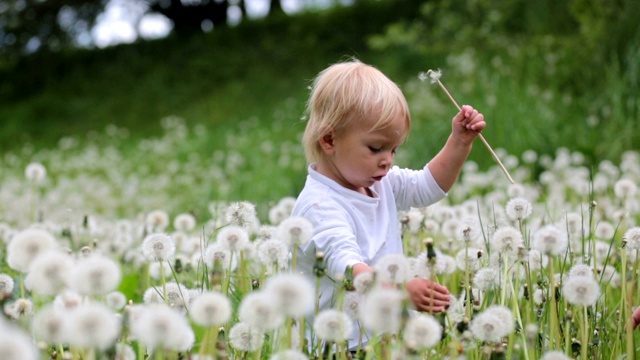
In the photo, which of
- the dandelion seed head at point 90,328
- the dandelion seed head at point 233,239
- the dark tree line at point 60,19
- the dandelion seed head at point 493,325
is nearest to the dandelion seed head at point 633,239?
the dandelion seed head at point 493,325

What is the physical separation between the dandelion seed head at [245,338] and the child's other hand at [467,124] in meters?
1.28

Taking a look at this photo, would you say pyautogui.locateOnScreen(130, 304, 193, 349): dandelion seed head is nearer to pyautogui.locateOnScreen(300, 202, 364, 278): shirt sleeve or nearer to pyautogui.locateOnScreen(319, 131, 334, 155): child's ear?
pyautogui.locateOnScreen(300, 202, 364, 278): shirt sleeve

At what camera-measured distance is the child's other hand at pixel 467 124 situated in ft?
8.99

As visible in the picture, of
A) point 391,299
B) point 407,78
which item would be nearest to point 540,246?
point 391,299

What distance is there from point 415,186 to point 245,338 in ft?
4.22

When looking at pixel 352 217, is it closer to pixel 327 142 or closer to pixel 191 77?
pixel 327 142

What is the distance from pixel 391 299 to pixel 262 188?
5764mm

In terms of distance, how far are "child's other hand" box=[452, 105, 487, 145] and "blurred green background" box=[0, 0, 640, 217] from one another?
0.67 metres

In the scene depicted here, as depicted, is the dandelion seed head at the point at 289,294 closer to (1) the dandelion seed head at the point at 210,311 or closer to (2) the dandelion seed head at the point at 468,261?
(1) the dandelion seed head at the point at 210,311

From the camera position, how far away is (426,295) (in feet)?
6.17

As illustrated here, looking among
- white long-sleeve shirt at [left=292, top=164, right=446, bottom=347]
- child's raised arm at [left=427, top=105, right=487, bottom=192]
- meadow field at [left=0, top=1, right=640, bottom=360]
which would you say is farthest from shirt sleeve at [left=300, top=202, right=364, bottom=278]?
child's raised arm at [left=427, top=105, right=487, bottom=192]

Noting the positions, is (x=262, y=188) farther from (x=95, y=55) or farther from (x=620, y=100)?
(x=95, y=55)

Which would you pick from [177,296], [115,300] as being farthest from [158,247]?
[115,300]

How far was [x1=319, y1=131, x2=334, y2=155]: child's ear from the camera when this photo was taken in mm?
2574
